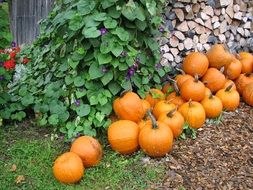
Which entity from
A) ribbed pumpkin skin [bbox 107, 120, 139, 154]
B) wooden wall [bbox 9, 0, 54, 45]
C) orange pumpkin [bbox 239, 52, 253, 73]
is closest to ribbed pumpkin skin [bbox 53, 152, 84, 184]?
ribbed pumpkin skin [bbox 107, 120, 139, 154]

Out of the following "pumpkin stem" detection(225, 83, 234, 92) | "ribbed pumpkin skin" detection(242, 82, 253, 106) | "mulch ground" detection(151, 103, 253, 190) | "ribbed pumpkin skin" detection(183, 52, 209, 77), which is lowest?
"mulch ground" detection(151, 103, 253, 190)

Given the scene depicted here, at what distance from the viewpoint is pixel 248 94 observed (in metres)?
4.46

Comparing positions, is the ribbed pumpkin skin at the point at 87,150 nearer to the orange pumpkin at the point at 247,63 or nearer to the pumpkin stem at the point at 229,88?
the pumpkin stem at the point at 229,88

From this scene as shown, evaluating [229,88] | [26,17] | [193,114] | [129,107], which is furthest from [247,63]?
[26,17]

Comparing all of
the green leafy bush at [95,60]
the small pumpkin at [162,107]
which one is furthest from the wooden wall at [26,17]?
the small pumpkin at [162,107]

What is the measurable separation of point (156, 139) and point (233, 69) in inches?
62.0

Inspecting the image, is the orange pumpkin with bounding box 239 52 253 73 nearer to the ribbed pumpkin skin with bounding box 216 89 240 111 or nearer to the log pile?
the log pile

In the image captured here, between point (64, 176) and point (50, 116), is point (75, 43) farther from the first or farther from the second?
point (64, 176)

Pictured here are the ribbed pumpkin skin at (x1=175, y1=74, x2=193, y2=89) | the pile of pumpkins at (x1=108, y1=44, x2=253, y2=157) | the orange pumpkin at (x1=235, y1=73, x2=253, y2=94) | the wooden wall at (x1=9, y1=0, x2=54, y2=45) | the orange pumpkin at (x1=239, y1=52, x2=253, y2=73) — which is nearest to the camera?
the pile of pumpkins at (x1=108, y1=44, x2=253, y2=157)

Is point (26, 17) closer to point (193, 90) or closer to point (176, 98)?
point (176, 98)

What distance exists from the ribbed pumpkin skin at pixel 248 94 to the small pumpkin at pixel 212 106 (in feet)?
1.79

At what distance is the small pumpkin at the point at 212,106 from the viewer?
4.00 meters

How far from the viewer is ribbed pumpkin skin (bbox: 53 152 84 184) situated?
3.20 m

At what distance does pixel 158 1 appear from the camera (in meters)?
3.84
